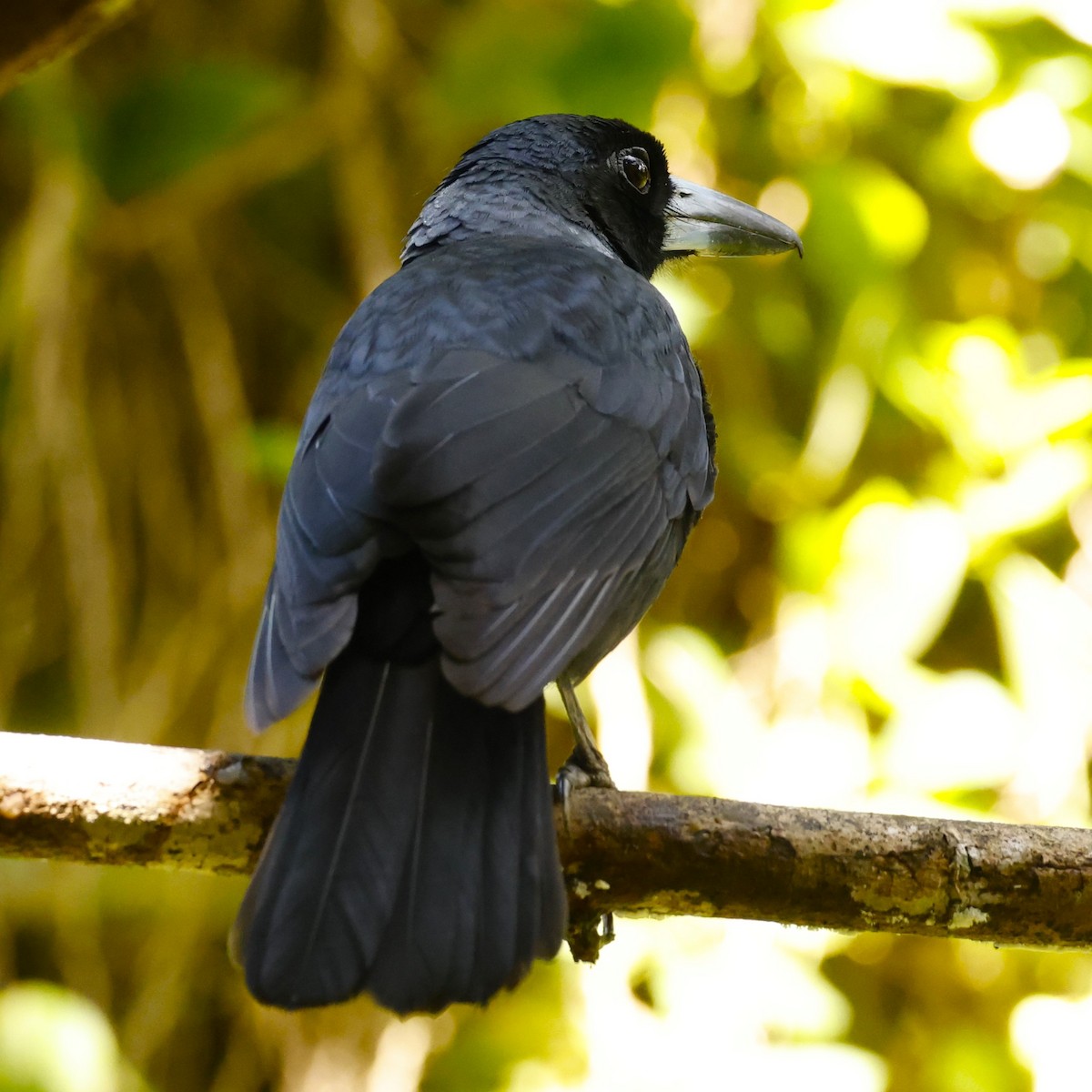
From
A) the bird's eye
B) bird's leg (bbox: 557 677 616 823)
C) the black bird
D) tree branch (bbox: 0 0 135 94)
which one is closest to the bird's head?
the bird's eye

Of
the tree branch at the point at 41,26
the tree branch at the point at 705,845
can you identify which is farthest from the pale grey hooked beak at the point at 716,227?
the tree branch at the point at 705,845

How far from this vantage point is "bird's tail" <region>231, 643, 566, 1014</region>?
165cm

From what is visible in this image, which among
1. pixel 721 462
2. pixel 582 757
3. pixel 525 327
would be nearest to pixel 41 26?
pixel 525 327

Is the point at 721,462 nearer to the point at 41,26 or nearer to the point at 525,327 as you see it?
the point at 525,327

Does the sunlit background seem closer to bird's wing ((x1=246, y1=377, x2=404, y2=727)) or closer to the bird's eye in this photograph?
the bird's eye

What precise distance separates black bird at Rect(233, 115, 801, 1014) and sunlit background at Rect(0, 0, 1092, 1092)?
912 mm

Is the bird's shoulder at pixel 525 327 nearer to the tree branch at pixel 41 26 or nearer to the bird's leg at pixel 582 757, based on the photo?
the bird's leg at pixel 582 757

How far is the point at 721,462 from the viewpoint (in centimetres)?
397

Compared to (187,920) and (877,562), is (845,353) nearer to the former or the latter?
(877,562)

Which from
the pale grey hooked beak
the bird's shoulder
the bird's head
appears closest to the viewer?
the bird's shoulder

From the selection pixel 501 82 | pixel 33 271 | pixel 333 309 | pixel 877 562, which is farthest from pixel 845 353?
pixel 33 271

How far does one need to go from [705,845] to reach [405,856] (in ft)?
1.36

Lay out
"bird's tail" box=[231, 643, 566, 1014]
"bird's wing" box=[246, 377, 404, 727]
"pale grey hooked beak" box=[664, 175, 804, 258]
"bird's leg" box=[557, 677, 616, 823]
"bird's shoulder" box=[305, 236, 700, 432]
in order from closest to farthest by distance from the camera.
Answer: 1. "bird's tail" box=[231, 643, 566, 1014]
2. "bird's wing" box=[246, 377, 404, 727]
3. "bird's leg" box=[557, 677, 616, 823]
4. "bird's shoulder" box=[305, 236, 700, 432]
5. "pale grey hooked beak" box=[664, 175, 804, 258]

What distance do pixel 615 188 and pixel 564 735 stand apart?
5.00 ft
